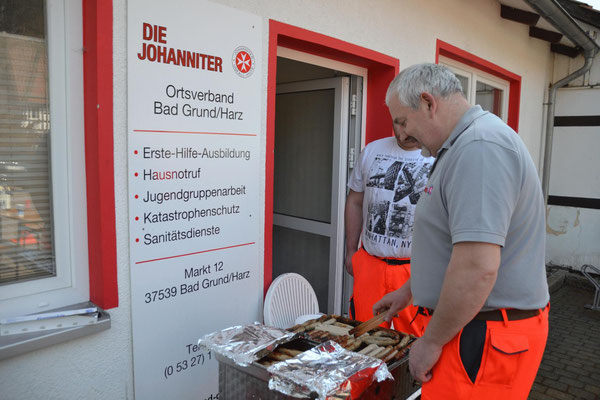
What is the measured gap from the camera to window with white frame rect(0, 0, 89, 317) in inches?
69.9

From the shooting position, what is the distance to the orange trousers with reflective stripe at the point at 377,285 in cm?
270

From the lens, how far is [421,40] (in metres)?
3.88

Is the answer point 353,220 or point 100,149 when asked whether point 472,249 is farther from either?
point 353,220

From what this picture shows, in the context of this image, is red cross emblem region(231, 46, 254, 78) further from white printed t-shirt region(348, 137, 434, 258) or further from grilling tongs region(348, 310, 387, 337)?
grilling tongs region(348, 310, 387, 337)

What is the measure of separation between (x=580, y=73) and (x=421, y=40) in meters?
4.08

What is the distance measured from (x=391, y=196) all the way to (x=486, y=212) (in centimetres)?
146

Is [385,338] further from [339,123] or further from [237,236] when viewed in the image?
[339,123]

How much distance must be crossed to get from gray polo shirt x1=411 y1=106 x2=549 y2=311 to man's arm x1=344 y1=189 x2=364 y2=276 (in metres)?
1.51

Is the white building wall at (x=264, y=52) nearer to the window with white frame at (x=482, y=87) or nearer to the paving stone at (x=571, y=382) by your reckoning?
the window with white frame at (x=482, y=87)

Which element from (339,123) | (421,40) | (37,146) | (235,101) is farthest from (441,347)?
(421,40)

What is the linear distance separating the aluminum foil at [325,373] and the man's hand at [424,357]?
0.16m

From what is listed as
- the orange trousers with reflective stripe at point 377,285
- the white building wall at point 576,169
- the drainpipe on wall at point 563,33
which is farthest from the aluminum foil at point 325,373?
the white building wall at point 576,169

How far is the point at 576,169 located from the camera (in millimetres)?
7039

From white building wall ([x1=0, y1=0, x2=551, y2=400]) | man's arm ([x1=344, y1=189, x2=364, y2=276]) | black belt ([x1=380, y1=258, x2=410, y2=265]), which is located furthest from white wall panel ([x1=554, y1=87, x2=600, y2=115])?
black belt ([x1=380, y1=258, x2=410, y2=265])
